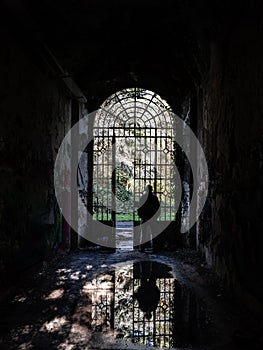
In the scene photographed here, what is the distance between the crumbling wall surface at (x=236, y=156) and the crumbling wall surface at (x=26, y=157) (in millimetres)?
3198

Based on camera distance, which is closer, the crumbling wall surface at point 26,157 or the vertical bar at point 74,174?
the crumbling wall surface at point 26,157

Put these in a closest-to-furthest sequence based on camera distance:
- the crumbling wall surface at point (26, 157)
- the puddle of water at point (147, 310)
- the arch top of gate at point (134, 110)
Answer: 1. the puddle of water at point (147, 310)
2. the crumbling wall surface at point (26, 157)
3. the arch top of gate at point (134, 110)

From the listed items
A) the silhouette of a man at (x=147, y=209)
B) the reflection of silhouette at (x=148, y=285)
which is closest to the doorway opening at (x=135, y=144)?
the silhouette of a man at (x=147, y=209)

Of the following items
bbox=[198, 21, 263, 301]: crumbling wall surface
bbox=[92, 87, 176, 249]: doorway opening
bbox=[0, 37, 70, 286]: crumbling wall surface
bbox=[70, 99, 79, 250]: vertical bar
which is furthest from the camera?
bbox=[92, 87, 176, 249]: doorway opening

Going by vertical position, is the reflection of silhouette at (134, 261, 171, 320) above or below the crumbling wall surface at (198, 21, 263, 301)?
below

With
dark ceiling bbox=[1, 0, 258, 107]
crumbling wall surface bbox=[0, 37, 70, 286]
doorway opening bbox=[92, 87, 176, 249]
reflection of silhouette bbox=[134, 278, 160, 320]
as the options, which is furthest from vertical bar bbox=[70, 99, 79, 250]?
reflection of silhouette bbox=[134, 278, 160, 320]

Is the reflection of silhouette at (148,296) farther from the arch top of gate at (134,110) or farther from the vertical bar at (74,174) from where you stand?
the arch top of gate at (134,110)

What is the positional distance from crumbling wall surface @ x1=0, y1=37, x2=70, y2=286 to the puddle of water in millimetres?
1302

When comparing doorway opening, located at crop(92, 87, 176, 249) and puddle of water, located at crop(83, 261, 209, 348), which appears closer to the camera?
puddle of water, located at crop(83, 261, 209, 348)

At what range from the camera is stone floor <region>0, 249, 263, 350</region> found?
3861mm

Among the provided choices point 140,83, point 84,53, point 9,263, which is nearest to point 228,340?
point 9,263

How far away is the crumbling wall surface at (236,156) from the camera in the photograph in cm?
461

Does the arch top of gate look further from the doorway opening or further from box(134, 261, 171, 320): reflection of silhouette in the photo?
box(134, 261, 171, 320): reflection of silhouette

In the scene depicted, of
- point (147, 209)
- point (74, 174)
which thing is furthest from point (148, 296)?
point (74, 174)
